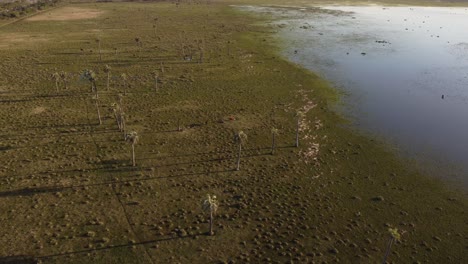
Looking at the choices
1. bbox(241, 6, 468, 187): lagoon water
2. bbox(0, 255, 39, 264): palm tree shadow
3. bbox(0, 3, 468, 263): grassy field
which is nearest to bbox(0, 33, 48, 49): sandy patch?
bbox(0, 3, 468, 263): grassy field

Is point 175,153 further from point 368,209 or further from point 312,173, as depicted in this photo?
point 368,209

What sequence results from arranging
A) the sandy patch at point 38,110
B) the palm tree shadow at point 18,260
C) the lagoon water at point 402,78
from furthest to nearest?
the sandy patch at point 38,110 < the lagoon water at point 402,78 < the palm tree shadow at point 18,260

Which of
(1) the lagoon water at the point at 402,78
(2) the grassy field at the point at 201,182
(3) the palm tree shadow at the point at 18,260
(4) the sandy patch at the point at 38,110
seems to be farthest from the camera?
(4) the sandy patch at the point at 38,110

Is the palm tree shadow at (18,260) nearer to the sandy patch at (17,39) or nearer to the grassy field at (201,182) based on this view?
the grassy field at (201,182)

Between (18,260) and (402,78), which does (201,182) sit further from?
(402,78)

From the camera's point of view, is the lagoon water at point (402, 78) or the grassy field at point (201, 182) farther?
the lagoon water at point (402, 78)

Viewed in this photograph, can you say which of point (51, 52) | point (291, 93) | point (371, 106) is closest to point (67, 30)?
point (51, 52)

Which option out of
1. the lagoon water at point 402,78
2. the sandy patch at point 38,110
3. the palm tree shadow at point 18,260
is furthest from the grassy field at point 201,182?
the lagoon water at point 402,78
